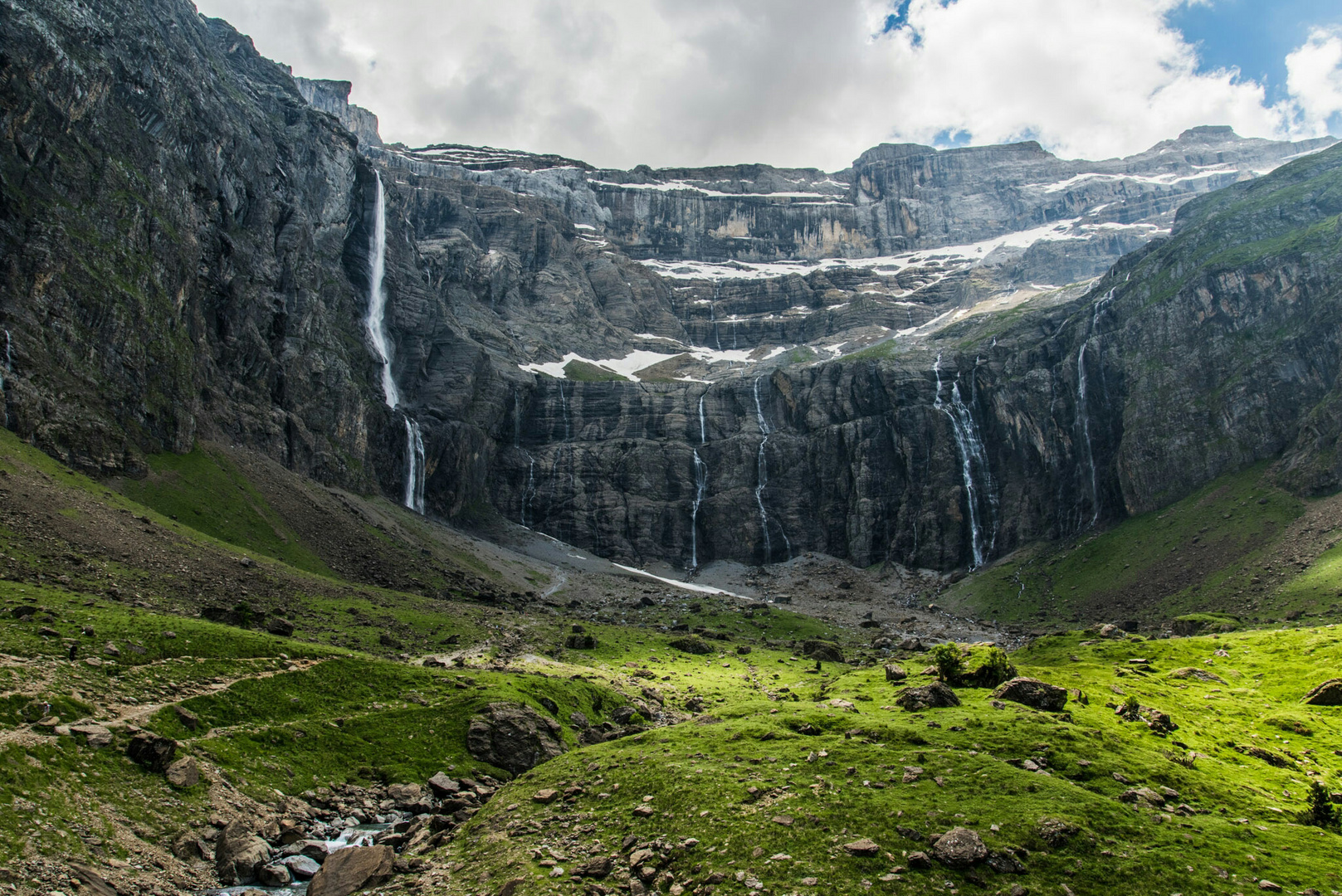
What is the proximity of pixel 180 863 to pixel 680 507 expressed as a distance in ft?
517

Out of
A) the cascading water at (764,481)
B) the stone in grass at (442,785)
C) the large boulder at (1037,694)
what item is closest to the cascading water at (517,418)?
the cascading water at (764,481)

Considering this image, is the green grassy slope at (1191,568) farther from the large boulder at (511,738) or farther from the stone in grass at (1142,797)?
the large boulder at (511,738)

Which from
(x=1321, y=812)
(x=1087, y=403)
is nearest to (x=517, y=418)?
(x=1087, y=403)

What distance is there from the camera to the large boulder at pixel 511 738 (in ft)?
128

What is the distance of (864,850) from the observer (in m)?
22.8

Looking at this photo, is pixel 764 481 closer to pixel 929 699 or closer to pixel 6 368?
pixel 929 699

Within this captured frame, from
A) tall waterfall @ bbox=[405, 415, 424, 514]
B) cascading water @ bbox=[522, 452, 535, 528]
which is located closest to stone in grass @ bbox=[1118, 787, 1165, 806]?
tall waterfall @ bbox=[405, 415, 424, 514]

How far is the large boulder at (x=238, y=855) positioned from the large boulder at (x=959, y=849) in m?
23.4

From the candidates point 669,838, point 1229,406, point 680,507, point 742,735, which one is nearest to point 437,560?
point 680,507

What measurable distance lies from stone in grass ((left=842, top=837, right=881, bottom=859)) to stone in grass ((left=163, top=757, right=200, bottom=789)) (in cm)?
2511

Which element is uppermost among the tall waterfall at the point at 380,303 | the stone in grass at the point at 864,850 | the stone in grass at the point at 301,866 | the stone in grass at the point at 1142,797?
the tall waterfall at the point at 380,303

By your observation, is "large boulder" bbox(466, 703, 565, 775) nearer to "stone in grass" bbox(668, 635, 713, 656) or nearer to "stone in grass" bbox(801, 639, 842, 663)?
"stone in grass" bbox(668, 635, 713, 656)

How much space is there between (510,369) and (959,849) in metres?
186

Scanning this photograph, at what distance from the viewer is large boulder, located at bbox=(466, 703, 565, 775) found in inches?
1539
